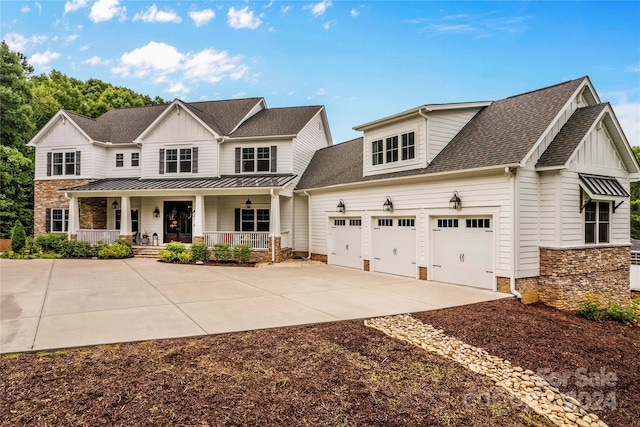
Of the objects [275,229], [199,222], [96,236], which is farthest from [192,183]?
[96,236]

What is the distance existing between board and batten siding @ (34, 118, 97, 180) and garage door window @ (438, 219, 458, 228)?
18953mm

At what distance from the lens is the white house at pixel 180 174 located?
58.1 ft

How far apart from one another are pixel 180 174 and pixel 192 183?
1681 millimetres

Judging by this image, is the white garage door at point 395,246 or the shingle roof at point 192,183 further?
the shingle roof at point 192,183

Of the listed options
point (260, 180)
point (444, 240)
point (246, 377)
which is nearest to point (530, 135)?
point (444, 240)

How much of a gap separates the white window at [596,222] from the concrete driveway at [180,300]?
378 centimetres

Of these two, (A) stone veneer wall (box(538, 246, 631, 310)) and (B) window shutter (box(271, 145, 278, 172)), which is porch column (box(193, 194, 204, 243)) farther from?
(A) stone veneer wall (box(538, 246, 631, 310))

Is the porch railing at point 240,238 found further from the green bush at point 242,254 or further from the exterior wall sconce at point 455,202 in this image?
the exterior wall sconce at point 455,202

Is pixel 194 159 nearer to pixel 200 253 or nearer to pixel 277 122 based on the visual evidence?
pixel 277 122

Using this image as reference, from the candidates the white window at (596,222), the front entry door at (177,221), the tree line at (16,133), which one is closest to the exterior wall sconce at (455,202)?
the white window at (596,222)

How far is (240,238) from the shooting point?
17.0 metres

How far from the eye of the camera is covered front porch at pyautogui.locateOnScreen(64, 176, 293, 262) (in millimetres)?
17281

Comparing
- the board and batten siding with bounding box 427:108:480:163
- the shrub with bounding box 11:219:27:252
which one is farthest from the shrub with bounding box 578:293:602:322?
the shrub with bounding box 11:219:27:252

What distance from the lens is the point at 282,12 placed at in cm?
1686
